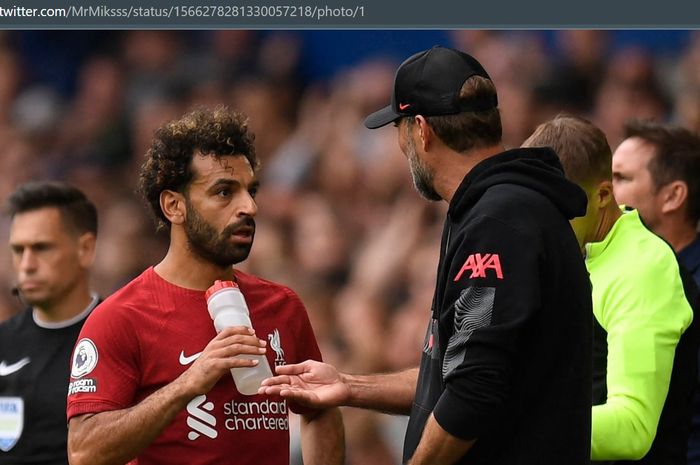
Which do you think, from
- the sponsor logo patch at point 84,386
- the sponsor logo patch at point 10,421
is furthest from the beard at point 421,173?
the sponsor logo patch at point 10,421

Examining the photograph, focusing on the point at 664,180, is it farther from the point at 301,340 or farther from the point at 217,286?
the point at 217,286

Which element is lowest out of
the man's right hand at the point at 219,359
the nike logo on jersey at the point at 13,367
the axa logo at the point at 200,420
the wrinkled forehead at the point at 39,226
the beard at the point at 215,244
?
the axa logo at the point at 200,420

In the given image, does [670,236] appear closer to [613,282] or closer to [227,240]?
[613,282]

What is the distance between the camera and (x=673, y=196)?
480cm

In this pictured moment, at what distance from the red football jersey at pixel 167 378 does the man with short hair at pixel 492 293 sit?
547 millimetres

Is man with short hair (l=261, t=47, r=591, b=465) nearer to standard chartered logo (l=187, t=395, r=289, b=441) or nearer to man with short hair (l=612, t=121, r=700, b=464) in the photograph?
standard chartered logo (l=187, t=395, r=289, b=441)

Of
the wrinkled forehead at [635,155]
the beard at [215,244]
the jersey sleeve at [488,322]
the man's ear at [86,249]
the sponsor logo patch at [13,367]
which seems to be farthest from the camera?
the man's ear at [86,249]

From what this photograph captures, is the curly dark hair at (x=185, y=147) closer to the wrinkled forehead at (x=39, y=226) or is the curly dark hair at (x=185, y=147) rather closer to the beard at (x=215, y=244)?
the beard at (x=215, y=244)

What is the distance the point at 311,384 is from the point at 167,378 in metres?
0.40

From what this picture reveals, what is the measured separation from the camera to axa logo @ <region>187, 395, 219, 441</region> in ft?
10.4

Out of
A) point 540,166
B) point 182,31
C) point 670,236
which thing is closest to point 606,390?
point 540,166

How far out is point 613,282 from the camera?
3270 mm

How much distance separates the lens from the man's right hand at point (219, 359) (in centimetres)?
296

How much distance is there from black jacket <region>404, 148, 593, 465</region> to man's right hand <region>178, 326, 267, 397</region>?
0.48 m
